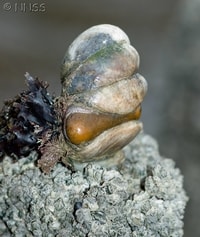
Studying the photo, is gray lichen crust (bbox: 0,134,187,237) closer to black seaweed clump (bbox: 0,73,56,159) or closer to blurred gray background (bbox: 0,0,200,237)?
black seaweed clump (bbox: 0,73,56,159)

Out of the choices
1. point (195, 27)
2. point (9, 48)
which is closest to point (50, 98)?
point (195, 27)

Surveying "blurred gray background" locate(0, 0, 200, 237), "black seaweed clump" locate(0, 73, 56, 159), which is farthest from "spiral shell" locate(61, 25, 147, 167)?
"blurred gray background" locate(0, 0, 200, 237)

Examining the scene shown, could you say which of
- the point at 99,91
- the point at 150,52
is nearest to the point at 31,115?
the point at 99,91

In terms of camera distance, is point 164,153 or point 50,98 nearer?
point 50,98

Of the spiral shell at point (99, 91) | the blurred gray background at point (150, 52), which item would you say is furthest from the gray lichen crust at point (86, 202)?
the blurred gray background at point (150, 52)

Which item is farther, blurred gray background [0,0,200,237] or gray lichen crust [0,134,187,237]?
blurred gray background [0,0,200,237]

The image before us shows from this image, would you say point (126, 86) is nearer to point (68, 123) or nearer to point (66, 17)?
point (68, 123)

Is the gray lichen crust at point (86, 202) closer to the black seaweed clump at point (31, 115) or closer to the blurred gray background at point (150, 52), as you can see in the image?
the black seaweed clump at point (31, 115)
